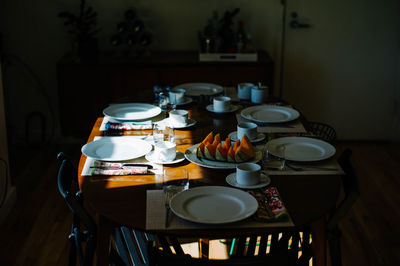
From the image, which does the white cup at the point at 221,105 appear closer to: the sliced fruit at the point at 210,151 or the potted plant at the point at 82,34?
the sliced fruit at the point at 210,151

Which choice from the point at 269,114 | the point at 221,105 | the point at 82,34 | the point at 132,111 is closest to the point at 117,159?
the point at 132,111

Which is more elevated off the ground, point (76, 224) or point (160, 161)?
point (160, 161)

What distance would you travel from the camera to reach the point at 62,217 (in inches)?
120

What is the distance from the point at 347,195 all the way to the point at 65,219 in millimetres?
1856

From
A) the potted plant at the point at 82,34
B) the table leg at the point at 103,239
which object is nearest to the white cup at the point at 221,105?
the table leg at the point at 103,239

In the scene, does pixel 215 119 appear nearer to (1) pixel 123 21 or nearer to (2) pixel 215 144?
(2) pixel 215 144

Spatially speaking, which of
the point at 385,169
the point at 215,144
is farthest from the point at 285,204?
the point at 385,169

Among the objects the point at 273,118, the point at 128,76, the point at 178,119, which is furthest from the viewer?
the point at 128,76

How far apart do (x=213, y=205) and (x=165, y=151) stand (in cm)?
39

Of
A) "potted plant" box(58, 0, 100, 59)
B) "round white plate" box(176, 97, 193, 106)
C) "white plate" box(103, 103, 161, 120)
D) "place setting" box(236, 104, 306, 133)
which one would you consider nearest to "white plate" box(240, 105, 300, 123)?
"place setting" box(236, 104, 306, 133)

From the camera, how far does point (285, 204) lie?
64.2 inches

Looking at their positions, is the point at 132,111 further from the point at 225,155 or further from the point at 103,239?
the point at 103,239

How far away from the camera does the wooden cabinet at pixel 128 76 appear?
3.76m

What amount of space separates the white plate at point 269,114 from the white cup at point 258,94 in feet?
0.46
